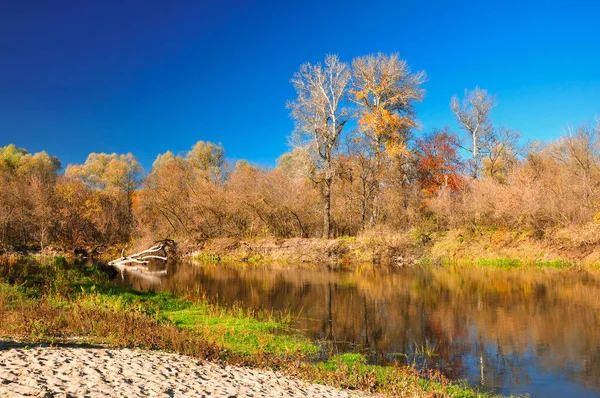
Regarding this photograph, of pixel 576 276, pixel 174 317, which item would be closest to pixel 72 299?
pixel 174 317

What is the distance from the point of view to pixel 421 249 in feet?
121

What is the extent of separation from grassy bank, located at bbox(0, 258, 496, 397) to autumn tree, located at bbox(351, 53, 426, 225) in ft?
92.6

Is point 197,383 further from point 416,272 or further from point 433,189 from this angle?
point 433,189

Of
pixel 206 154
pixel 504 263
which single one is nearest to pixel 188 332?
pixel 504 263

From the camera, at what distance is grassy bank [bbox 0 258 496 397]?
970 centimetres

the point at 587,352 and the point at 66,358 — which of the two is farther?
the point at 587,352

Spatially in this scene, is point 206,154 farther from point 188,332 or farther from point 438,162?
point 188,332

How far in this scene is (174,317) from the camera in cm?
1620

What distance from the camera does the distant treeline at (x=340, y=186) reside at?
38469mm

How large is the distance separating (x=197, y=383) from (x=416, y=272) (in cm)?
2521

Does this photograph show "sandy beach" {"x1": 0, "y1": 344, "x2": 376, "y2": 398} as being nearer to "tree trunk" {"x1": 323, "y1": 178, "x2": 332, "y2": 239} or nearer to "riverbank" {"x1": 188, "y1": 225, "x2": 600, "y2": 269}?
"riverbank" {"x1": 188, "y1": 225, "x2": 600, "y2": 269}

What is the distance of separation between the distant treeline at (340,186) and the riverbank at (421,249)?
5.47 feet

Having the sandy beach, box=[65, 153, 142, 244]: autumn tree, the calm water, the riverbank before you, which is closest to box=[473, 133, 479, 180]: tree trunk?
the riverbank

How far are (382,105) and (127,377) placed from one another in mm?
38986
